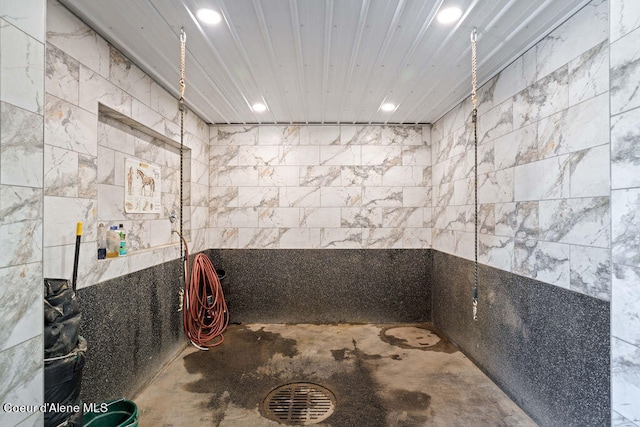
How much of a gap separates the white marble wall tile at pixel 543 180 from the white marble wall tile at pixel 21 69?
308cm

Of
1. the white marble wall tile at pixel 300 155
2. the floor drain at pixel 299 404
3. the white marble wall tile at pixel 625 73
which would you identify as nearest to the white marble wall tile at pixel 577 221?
the white marble wall tile at pixel 625 73

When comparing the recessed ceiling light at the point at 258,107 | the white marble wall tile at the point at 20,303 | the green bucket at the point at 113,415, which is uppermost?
the recessed ceiling light at the point at 258,107

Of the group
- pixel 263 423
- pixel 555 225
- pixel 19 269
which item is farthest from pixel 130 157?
pixel 555 225

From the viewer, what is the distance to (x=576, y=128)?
6.88 feet

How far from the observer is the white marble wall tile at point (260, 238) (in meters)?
4.62

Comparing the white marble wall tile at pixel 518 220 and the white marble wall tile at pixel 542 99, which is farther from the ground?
the white marble wall tile at pixel 542 99

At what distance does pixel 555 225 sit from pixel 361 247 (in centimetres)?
265

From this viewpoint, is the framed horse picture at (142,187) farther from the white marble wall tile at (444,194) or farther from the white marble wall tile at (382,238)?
the white marble wall tile at (444,194)

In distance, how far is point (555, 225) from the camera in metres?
2.25

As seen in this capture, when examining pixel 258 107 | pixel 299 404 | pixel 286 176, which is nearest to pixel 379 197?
pixel 286 176

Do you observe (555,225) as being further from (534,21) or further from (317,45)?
(317,45)

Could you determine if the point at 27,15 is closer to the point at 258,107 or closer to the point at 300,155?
the point at 258,107

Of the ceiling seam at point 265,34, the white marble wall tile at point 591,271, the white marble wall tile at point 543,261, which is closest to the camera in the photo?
the white marble wall tile at point 591,271

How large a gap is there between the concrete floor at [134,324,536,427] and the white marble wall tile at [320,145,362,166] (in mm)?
2458
